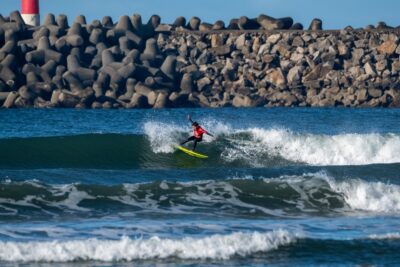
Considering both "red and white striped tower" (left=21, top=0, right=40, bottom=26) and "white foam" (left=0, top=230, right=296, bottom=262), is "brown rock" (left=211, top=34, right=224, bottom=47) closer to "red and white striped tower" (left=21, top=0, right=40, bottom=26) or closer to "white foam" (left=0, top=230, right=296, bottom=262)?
"red and white striped tower" (left=21, top=0, right=40, bottom=26)

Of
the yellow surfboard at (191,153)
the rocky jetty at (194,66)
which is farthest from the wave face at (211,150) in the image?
the rocky jetty at (194,66)

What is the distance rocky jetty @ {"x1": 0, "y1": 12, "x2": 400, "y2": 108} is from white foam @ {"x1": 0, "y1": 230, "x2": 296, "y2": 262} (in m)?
32.6

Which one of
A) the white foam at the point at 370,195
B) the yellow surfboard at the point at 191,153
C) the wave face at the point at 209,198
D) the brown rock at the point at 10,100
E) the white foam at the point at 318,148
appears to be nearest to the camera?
the wave face at the point at 209,198

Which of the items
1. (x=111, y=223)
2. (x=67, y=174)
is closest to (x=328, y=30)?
(x=67, y=174)

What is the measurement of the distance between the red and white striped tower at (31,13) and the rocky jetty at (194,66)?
8.47 ft

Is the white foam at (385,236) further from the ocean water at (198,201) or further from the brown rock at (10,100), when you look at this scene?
the brown rock at (10,100)

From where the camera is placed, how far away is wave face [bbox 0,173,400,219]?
1992cm

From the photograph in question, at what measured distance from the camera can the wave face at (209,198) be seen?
19922 millimetres

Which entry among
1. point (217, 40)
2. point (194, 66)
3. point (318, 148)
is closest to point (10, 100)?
point (194, 66)

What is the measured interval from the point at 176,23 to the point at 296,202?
39.7 m

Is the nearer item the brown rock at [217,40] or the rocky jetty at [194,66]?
the rocky jetty at [194,66]

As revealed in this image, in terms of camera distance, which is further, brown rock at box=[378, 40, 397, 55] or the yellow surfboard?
brown rock at box=[378, 40, 397, 55]

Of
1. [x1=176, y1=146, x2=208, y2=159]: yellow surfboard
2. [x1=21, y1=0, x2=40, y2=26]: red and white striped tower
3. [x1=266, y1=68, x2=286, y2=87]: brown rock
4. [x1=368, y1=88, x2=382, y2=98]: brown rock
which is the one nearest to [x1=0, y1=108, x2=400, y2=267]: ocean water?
[x1=176, y1=146, x2=208, y2=159]: yellow surfboard

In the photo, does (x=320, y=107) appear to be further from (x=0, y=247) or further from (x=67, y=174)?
(x=0, y=247)
